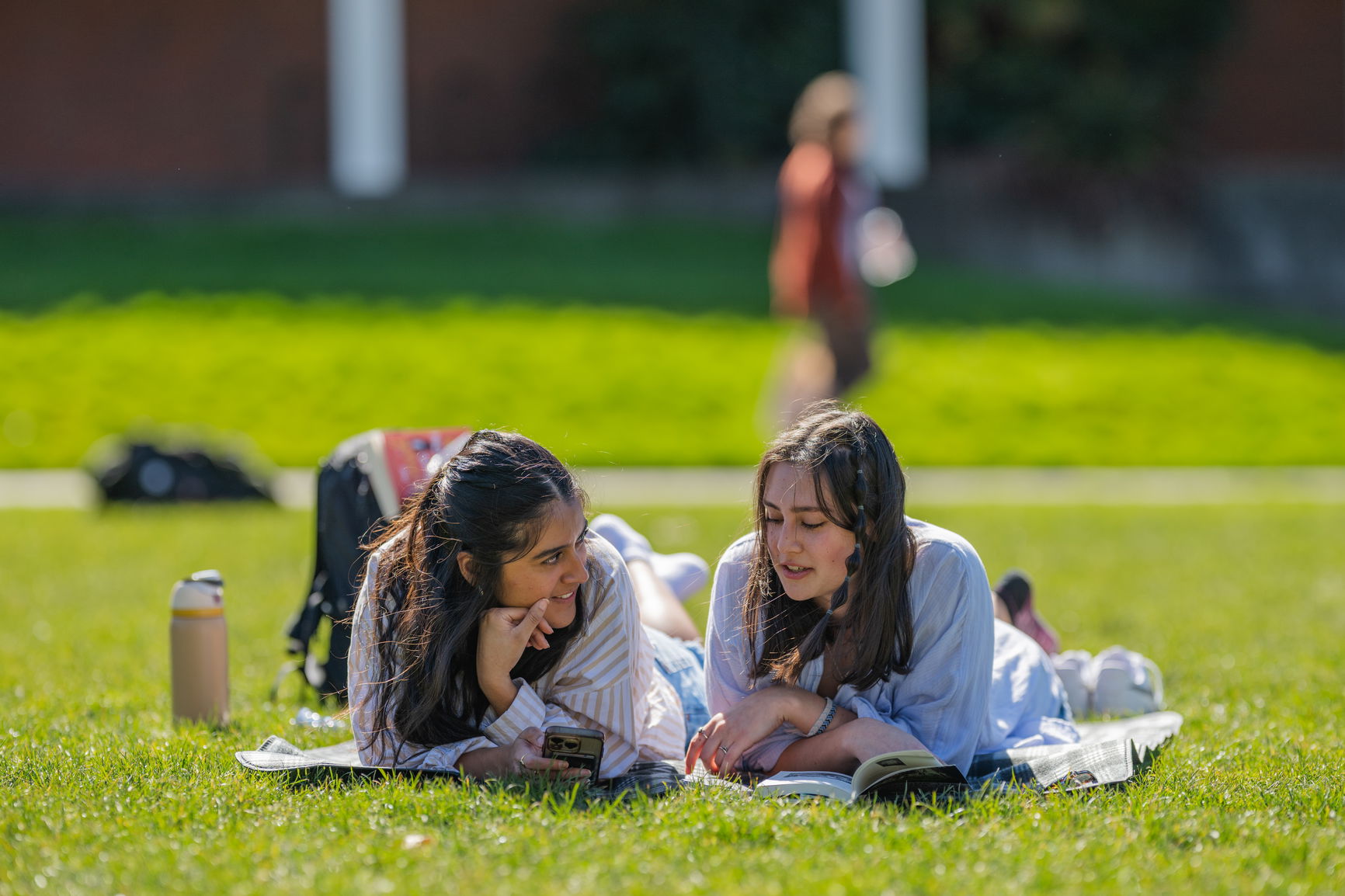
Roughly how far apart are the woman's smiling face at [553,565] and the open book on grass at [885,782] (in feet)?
2.31

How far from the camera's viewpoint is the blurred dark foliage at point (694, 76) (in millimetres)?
26219

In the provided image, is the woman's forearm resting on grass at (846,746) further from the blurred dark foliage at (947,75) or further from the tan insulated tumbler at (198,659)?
the blurred dark foliage at (947,75)

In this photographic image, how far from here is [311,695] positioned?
17.2 feet

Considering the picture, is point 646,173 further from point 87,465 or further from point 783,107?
point 87,465

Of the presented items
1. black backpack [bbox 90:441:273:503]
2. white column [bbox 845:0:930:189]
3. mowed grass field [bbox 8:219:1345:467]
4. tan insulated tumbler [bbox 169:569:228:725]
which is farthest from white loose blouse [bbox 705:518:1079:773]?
white column [bbox 845:0:930:189]

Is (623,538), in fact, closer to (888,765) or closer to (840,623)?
(840,623)

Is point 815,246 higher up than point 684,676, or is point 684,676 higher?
point 815,246

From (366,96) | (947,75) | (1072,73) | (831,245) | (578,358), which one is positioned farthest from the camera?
(947,75)

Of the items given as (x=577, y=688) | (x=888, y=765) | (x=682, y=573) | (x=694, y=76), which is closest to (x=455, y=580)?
(x=577, y=688)

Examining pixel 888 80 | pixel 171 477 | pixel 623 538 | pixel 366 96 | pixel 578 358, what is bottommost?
pixel 171 477

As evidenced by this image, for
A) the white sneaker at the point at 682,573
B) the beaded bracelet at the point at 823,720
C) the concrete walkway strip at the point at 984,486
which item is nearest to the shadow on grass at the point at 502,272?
the concrete walkway strip at the point at 984,486

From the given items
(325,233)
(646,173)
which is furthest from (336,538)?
(646,173)

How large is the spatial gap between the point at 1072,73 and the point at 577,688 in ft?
84.5

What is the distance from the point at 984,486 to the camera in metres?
12.2
